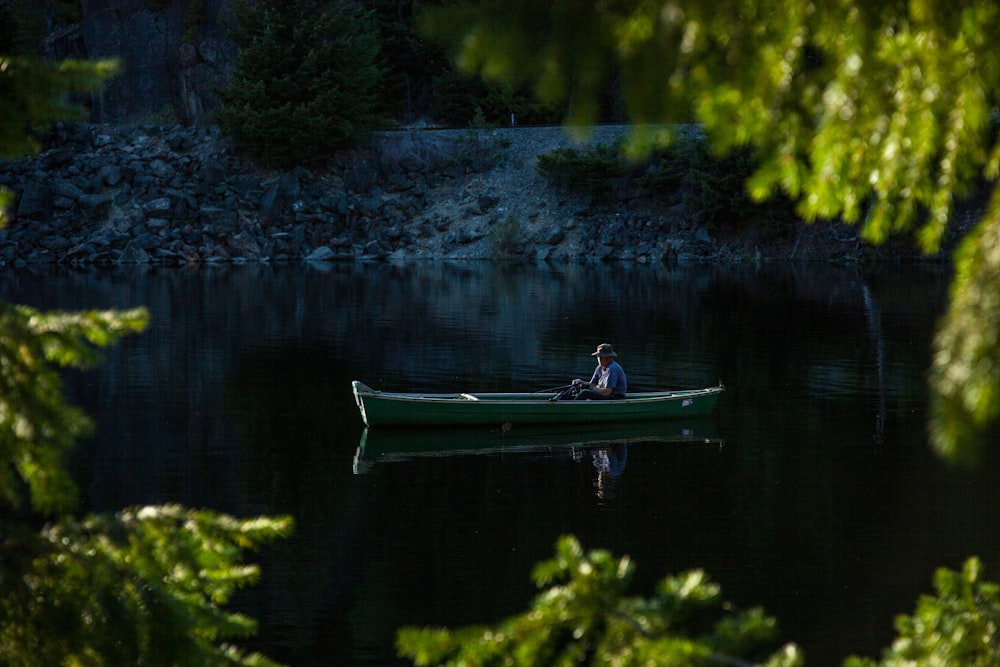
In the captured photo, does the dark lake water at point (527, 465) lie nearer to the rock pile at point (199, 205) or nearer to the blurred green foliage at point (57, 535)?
the blurred green foliage at point (57, 535)

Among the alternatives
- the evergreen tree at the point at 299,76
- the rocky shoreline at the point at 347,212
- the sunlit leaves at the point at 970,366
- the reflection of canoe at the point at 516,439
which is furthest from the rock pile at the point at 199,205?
the sunlit leaves at the point at 970,366

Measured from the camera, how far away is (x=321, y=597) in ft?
34.9

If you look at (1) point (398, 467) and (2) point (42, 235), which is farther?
(2) point (42, 235)

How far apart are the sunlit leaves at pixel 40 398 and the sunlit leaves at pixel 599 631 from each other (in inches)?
45.9

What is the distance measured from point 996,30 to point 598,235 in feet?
158

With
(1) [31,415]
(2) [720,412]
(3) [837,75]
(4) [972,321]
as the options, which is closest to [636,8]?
(3) [837,75]

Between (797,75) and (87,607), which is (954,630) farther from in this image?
(87,607)

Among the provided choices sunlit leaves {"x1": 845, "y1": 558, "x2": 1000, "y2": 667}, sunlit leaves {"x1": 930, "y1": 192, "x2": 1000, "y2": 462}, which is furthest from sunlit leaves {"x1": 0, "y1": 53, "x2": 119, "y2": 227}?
sunlit leaves {"x1": 845, "y1": 558, "x2": 1000, "y2": 667}

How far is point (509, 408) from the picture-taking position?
59.9 feet

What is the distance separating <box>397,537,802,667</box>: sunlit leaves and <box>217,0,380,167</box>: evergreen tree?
157 ft

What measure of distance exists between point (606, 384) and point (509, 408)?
145cm

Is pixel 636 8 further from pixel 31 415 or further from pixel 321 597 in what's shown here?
pixel 321 597

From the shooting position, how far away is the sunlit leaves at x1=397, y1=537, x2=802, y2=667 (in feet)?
10.7

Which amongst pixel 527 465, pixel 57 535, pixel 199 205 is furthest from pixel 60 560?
pixel 199 205
